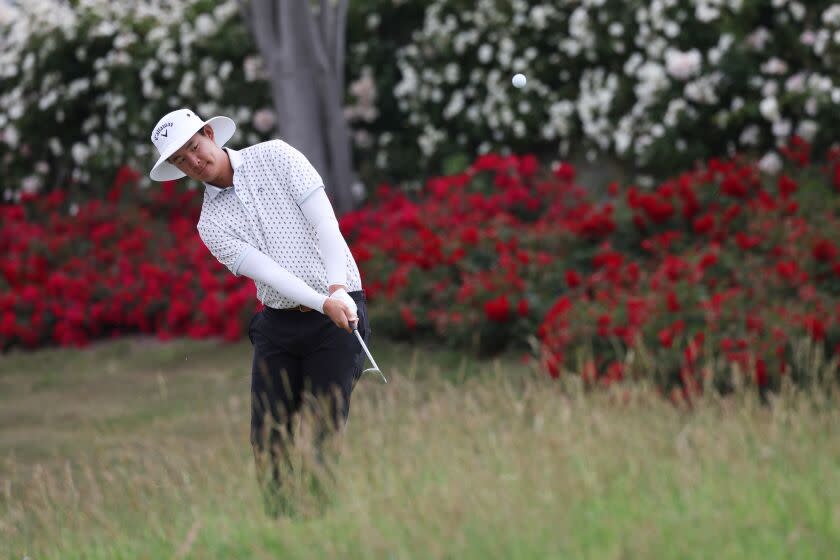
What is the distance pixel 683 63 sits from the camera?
8141mm

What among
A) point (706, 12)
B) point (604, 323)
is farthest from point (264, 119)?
point (604, 323)

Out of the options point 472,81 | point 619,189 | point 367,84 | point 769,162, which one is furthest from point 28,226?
point 769,162

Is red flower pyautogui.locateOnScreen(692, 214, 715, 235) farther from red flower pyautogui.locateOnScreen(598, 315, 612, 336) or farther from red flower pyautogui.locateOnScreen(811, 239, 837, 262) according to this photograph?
red flower pyautogui.locateOnScreen(598, 315, 612, 336)

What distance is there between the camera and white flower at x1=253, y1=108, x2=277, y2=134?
10359 mm

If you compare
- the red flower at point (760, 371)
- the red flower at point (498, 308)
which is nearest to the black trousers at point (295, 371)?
the red flower at point (760, 371)

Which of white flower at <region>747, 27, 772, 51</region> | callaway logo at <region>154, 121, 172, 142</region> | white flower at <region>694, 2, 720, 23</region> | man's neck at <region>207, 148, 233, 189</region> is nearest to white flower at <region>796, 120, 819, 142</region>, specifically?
white flower at <region>747, 27, 772, 51</region>

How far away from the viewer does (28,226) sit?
997 centimetres

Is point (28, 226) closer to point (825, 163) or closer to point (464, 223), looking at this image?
point (464, 223)

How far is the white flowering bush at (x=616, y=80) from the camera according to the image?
25.8 ft

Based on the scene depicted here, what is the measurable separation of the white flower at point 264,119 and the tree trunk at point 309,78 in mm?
993

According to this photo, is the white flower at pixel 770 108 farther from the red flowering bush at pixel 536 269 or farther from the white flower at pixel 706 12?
the white flower at pixel 706 12

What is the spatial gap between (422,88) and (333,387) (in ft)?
21.3

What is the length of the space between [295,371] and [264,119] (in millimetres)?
6876

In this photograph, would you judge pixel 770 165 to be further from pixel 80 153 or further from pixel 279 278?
pixel 80 153
